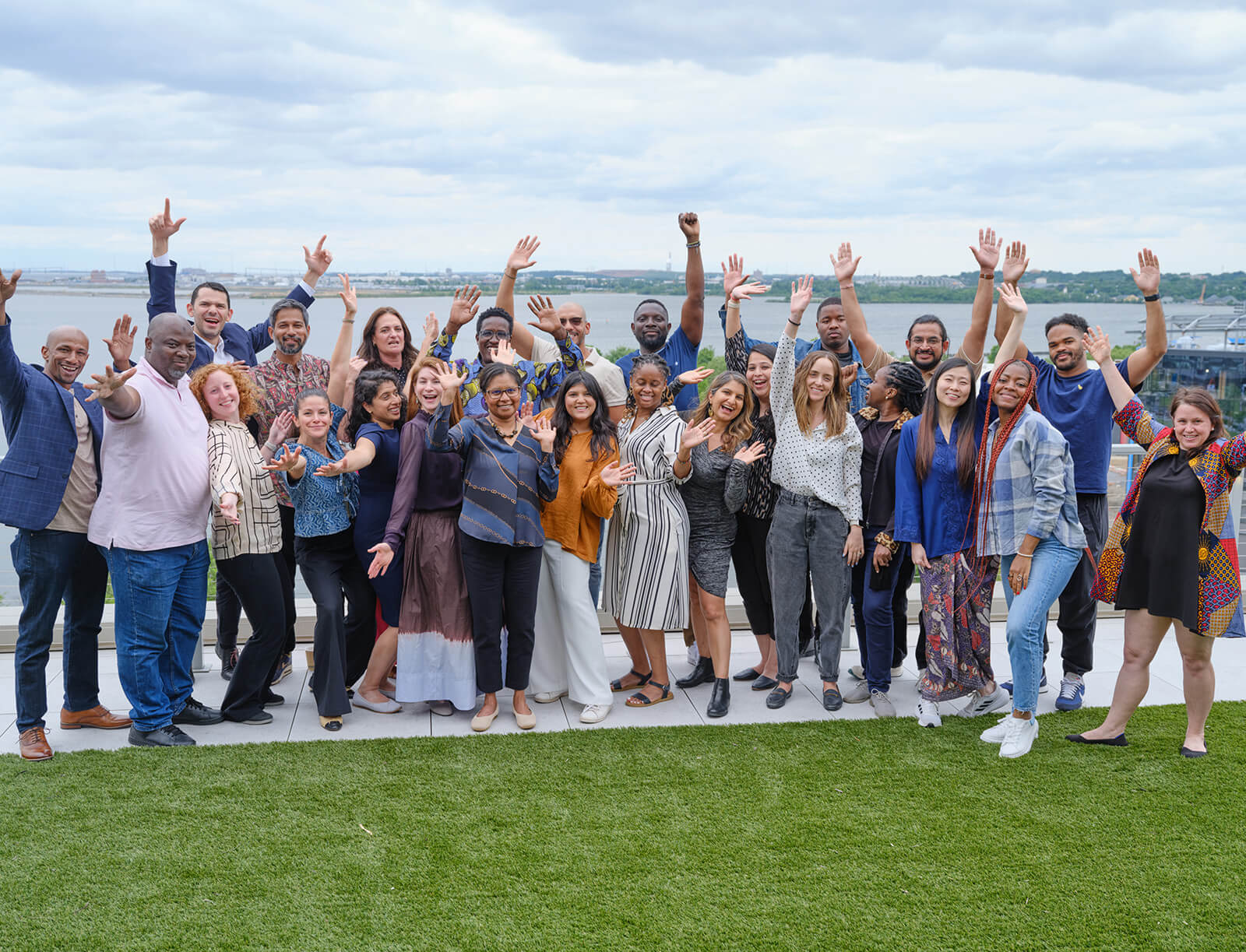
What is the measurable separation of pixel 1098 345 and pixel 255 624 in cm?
407

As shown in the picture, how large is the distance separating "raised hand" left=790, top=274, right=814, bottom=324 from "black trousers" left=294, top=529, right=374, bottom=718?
1.85 m

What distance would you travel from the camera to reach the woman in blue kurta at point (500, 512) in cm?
431

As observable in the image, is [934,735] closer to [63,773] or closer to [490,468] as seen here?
[490,468]

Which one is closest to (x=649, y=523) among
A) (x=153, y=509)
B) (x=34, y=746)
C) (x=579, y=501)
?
(x=579, y=501)

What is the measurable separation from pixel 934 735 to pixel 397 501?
2731 mm

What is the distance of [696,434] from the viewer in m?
4.39

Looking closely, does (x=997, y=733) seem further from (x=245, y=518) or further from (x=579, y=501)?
(x=245, y=518)

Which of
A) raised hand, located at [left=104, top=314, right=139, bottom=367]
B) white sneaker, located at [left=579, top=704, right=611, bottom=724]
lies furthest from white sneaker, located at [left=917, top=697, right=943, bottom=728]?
raised hand, located at [left=104, top=314, right=139, bottom=367]

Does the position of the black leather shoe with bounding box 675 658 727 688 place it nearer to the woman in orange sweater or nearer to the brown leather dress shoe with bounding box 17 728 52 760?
the woman in orange sweater

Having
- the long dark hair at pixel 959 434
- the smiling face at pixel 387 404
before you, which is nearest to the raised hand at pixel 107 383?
the smiling face at pixel 387 404

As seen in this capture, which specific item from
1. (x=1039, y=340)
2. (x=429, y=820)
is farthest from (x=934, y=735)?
(x=1039, y=340)

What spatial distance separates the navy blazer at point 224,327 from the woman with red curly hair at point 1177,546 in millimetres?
4201

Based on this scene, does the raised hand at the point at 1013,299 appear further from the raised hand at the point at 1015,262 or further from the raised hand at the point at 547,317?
the raised hand at the point at 547,317

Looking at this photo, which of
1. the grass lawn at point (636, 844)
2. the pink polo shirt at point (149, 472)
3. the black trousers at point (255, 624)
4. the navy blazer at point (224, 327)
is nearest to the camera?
the grass lawn at point (636, 844)
